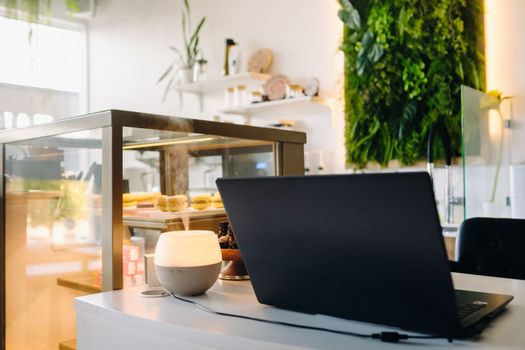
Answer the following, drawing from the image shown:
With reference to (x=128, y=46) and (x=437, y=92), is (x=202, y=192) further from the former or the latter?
(x=128, y=46)

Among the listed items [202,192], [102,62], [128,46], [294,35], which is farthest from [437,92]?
[102,62]

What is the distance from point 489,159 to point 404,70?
0.73 meters

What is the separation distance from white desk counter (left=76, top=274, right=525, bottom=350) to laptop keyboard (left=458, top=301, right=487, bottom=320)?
3cm

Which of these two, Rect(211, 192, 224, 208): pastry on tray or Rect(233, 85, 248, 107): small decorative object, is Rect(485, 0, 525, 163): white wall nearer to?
Rect(233, 85, 248, 107): small decorative object

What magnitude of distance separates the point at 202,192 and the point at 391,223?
758 millimetres

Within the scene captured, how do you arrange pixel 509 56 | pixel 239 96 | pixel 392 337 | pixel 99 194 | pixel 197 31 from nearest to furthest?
pixel 392 337
pixel 99 194
pixel 509 56
pixel 239 96
pixel 197 31

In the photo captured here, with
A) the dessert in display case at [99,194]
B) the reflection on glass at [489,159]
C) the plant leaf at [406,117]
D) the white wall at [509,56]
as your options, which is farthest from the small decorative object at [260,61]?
the dessert in display case at [99,194]

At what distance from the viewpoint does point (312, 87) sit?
3.62 metres

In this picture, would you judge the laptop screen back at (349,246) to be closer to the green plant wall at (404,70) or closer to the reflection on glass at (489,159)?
the reflection on glass at (489,159)

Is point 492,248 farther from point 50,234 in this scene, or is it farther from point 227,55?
point 227,55

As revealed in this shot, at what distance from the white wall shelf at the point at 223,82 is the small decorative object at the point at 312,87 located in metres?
0.44

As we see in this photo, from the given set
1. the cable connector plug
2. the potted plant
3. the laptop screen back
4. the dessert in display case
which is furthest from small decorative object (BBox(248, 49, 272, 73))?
the cable connector plug

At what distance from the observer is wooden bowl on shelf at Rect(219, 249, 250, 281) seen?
1.20 m

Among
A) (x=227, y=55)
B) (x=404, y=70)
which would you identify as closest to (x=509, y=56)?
(x=404, y=70)
